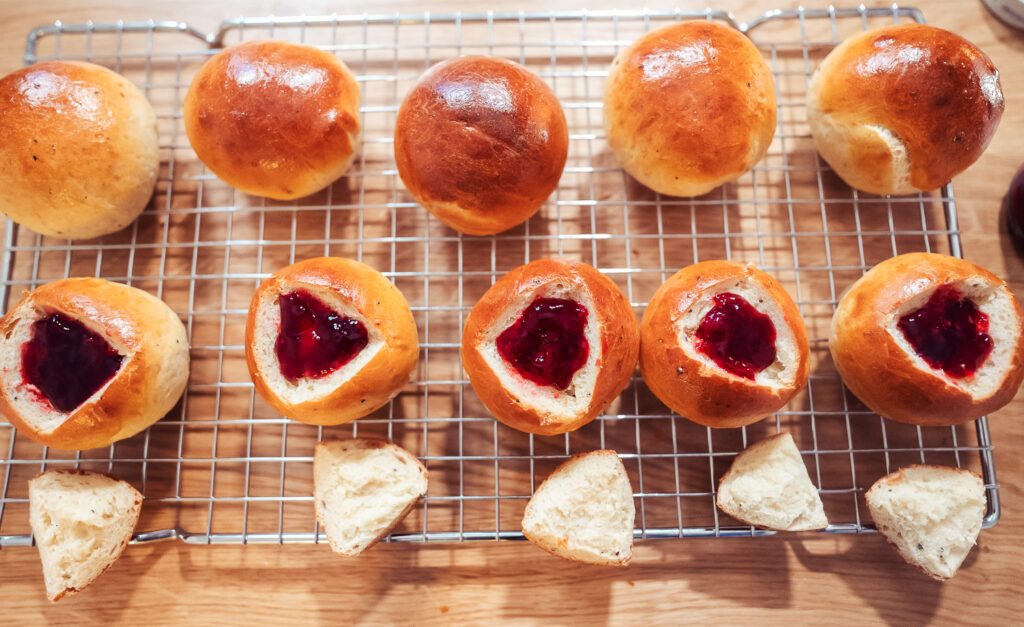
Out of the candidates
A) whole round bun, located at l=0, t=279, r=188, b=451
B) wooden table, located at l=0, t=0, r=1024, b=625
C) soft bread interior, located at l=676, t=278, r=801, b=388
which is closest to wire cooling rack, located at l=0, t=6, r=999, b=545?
wooden table, located at l=0, t=0, r=1024, b=625

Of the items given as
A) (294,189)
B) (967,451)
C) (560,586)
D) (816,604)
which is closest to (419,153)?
(294,189)

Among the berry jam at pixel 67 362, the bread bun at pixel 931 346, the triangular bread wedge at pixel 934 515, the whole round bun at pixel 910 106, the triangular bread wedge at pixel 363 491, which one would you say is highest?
the whole round bun at pixel 910 106

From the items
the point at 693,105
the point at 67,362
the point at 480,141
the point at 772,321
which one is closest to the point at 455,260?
the point at 480,141

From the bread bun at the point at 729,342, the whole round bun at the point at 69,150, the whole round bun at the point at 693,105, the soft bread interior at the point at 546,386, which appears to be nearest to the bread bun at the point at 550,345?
the soft bread interior at the point at 546,386

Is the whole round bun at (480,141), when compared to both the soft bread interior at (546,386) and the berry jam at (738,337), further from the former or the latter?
the berry jam at (738,337)

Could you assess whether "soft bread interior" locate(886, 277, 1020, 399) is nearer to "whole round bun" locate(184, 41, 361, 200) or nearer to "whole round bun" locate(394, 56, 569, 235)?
"whole round bun" locate(394, 56, 569, 235)

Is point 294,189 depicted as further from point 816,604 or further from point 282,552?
point 816,604
